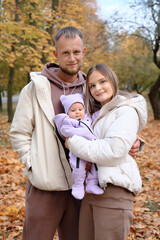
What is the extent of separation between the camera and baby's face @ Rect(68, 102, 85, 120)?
2.35 meters

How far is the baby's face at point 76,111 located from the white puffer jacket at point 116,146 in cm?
28

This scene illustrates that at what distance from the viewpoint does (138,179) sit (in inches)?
83.4

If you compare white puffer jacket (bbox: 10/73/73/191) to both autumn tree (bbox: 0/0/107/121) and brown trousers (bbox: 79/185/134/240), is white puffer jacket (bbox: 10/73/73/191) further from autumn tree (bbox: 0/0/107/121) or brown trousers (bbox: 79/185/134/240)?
autumn tree (bbox: 0/0/107/121)

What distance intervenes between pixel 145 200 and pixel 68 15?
846 centimetres

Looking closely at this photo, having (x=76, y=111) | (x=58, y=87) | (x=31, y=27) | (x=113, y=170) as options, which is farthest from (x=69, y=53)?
(x=31, y=27)

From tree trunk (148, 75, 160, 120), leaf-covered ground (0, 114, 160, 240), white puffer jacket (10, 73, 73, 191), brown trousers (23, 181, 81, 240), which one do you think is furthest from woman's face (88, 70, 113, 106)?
tree trunk (148, 75, 160, 120)

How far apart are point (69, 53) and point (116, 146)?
3.72 ft

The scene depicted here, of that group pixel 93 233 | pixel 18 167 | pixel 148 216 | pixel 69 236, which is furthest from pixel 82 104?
pixel 18 167

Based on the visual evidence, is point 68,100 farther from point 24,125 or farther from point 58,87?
point 24,125

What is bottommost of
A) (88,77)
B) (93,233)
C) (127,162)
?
(93,233)

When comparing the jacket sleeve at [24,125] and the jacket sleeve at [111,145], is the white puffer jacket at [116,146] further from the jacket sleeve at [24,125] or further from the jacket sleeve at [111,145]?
the jacket sleeve at [24,125]

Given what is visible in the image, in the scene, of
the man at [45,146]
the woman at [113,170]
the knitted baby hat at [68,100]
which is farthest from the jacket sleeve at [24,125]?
the woman at [113,170]

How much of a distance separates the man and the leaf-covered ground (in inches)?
57.5

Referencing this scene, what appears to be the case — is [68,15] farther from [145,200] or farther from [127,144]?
[127,144]
